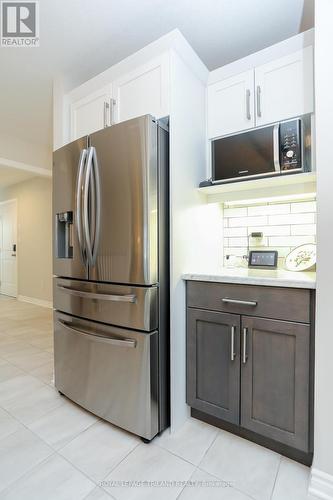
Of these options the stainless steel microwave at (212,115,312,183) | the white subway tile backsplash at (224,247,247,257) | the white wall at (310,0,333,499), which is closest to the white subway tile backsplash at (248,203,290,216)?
the white subway tile backsplash at (224,247,247,257)

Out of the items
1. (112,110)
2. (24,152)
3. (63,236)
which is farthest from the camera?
(24,152)

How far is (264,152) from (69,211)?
131cm

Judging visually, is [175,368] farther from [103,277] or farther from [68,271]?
[68,271]

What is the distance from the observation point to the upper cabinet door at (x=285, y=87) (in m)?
1.49

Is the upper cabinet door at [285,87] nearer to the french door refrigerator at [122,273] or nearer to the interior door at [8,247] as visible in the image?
the french door refrigerator at [122,273]

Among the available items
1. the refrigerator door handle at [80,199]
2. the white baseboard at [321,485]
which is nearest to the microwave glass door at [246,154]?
the refrigerator door handle at [80,199]

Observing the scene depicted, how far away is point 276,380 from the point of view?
130 centimetres

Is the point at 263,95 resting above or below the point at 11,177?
below

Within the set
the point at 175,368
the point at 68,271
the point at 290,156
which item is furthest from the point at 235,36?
the point at 175,368

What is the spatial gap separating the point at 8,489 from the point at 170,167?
1754 millimetres

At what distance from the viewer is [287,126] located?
59.4 inches

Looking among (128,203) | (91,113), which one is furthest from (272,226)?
(91,113)

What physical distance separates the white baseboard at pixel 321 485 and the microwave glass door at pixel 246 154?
150 cm

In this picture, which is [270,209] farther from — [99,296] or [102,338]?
[102,338]
